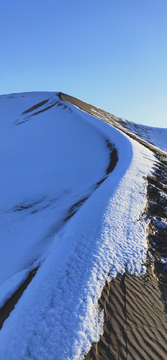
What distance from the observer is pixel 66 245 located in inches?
157

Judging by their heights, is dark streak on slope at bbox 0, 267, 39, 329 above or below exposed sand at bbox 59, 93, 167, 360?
below

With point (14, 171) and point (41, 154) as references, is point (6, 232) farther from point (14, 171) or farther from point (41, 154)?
point (41, 154)

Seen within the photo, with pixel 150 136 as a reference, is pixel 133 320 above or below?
below

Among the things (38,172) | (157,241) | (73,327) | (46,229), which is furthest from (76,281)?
(38,172)

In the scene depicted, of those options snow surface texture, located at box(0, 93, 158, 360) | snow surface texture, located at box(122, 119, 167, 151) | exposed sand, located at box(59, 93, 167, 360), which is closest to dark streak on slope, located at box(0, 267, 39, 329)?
snow surface texture, located at box(0, 93, 158, 360)

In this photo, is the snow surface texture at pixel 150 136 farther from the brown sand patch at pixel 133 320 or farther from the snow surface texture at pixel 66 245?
the brown sand patch at pixel 133 320

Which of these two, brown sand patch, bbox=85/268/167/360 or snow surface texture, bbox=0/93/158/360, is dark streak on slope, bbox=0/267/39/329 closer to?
snow surface texture, bbox=0/93/158/360

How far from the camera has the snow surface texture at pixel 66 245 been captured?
2.46 metres

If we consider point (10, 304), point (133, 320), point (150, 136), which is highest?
point (150, 136)

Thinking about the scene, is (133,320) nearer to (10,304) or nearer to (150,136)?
(10,304)

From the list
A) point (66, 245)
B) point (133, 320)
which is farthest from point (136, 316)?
point (66, 245)

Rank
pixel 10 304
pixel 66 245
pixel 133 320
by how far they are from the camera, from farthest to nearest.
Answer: pixel 66 245
pixel 10 304
pixel 133 320

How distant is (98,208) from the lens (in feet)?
17.4

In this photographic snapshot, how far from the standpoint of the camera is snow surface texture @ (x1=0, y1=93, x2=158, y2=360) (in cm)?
246
